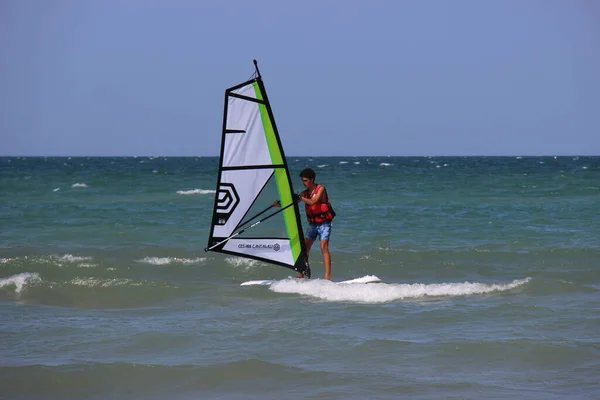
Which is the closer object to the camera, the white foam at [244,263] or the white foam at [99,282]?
the white foam at [99,282]

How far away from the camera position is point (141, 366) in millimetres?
6109

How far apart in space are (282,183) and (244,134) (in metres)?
0.76

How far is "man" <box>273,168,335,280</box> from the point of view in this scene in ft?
29.5

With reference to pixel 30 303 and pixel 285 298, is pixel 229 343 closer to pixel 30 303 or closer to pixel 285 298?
pixel 285 298

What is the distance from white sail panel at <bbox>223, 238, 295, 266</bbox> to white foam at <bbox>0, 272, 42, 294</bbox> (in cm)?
275

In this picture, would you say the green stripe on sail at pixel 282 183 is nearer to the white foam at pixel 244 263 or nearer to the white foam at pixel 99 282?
the white foam at pixel 99 282

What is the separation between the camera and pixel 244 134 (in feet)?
27.7

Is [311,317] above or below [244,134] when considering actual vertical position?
below

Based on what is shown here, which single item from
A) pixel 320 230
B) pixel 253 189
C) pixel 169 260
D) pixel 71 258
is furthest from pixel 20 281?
pixel 320 230

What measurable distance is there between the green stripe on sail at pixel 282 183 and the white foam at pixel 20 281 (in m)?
3.37

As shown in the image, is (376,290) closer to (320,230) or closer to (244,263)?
(320,230)

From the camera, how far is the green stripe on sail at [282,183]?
8484mm

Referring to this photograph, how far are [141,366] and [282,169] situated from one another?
3.29 m

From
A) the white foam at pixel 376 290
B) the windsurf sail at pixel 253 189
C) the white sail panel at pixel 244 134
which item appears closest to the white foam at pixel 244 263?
the white foam at pixel 376 290
